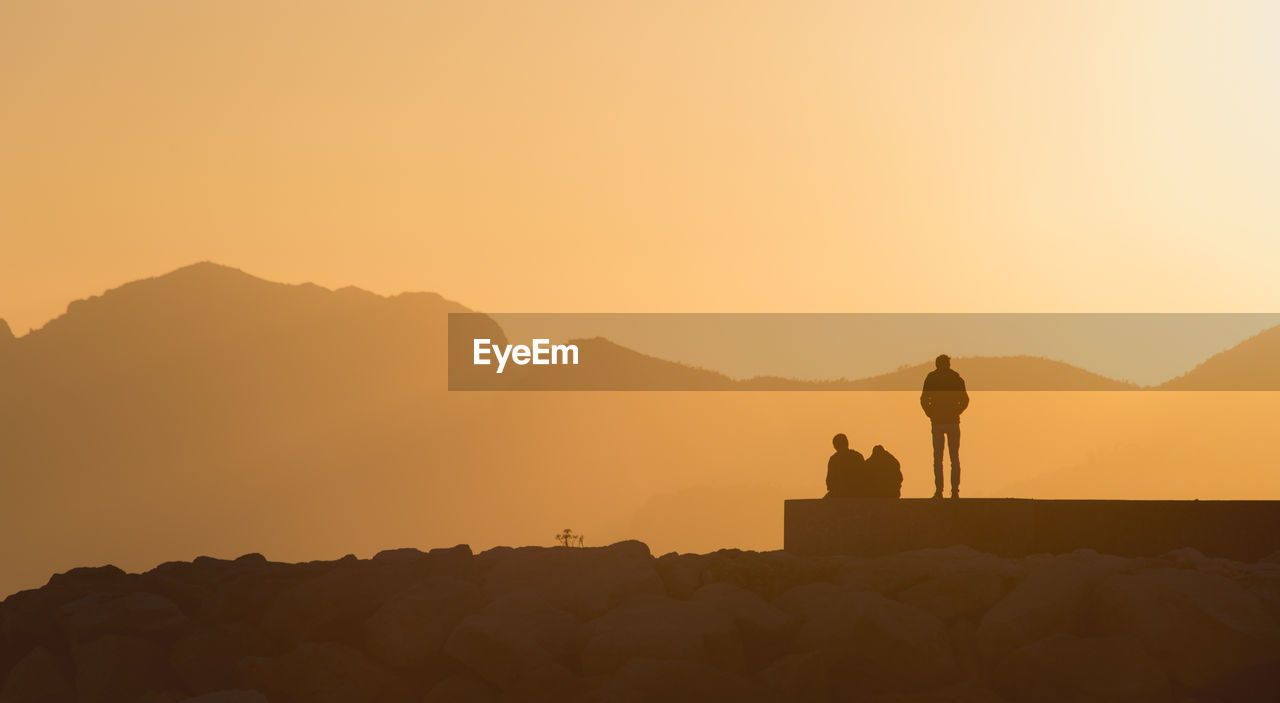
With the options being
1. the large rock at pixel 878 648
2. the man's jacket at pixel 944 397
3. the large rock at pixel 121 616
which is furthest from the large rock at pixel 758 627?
the man's jacket at pixel 944 397

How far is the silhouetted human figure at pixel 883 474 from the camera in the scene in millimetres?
15250

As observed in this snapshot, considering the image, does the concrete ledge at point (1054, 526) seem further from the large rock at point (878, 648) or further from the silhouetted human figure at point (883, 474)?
the large rock at point (878, 648)

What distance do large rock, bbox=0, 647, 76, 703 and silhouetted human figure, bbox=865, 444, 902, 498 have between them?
8.61 metres

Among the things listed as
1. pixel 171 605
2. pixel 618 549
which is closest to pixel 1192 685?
pixel 618 549

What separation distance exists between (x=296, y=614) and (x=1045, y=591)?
5.95 meters

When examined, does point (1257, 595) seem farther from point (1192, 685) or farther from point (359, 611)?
point (359, 611)

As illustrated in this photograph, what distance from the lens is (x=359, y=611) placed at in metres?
10.9

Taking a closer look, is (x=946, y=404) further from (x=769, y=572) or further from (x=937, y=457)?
(x=769, y=572)

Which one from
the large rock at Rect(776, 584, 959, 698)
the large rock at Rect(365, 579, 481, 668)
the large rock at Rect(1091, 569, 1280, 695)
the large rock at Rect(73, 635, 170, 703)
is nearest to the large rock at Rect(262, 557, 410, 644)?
the large rock at Rect(365, 579, 481, 668)

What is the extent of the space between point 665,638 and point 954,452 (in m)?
6.75

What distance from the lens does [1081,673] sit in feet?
28.8

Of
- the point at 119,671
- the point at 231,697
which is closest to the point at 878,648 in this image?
the point at 231,697

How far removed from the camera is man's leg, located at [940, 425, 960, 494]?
587 inches

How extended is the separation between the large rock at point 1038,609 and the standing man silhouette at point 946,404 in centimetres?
471
